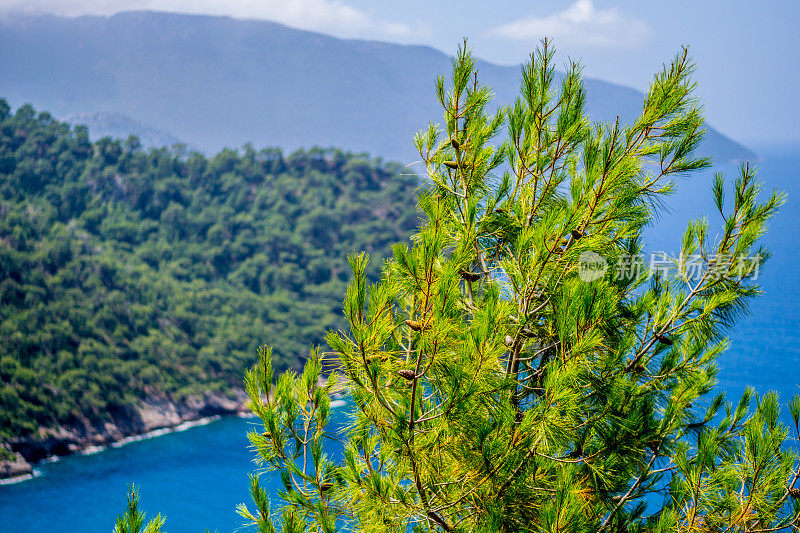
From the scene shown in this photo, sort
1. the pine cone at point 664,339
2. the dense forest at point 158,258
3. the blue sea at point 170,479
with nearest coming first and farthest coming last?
the pine cone at point 664,339, the blue sea at point 170,479, the dense forest at point 158,258

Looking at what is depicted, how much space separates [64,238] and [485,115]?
18.8m

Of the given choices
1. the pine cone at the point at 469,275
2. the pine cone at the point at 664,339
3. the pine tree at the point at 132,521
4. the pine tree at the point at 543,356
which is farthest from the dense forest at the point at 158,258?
the pine cone at the point at 664,339

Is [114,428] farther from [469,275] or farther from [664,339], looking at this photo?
[664,339]

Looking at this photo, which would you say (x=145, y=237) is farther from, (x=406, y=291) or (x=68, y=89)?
(x=68, y=89)

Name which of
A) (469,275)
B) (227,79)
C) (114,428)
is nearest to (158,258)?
(114,428)

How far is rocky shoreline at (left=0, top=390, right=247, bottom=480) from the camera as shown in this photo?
517 inches

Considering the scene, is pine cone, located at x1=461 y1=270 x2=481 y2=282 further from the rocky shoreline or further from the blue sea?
the rocky shoreline

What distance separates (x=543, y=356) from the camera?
81.7 inches

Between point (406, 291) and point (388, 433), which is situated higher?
point (406, 291)

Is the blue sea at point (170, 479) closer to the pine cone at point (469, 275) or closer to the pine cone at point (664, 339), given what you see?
the pine cone at point (469, 275)

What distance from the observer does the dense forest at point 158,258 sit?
15203 millimetres

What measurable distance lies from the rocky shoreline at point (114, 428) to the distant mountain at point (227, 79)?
106067 millimetres

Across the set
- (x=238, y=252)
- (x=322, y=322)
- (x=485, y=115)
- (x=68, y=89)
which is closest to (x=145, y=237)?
(x=238, y=252)

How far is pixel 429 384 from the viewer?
1698 millimetres
